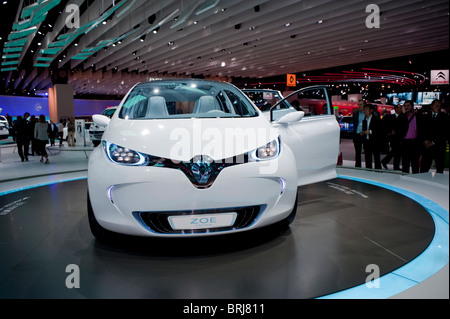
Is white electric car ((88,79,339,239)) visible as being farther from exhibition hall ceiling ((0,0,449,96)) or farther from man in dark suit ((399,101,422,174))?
exhibition hall ceiling ((0,0,449,96))

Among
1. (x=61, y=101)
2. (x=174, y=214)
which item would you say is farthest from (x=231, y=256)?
(x=61, y=101)

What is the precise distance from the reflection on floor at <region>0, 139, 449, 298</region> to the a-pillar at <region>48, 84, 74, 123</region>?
19.1m

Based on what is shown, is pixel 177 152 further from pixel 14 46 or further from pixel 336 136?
pixel 14 46

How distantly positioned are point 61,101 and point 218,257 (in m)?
21.5

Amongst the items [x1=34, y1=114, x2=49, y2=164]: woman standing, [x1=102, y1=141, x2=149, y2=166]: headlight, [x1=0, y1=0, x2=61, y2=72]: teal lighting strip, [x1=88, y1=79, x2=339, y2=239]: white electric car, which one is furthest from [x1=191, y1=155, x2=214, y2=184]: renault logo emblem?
[x1=34, y1=114, x2=49, y2=164]: woman standing

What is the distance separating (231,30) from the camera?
11.8 m

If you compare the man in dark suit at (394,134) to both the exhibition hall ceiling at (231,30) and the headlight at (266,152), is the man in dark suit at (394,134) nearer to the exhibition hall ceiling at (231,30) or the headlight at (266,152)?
the exhibition hall ceiling at (231,30)

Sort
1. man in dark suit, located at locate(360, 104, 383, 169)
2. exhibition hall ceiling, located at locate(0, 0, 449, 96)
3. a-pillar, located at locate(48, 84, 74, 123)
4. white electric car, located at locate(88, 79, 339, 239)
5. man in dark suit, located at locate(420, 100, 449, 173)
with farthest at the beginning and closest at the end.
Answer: a-pillar, located at locate(48, 84, 74, 123) → exhibition hall ceiling, located at locate(0, 0, 449, 96) → man in dark suit, located at locate(360, 104, 383, 169) → man in dark suit, located at locate(420, 100, 449, 173) → white electric car, located at locate(88, 79, 339, 239)

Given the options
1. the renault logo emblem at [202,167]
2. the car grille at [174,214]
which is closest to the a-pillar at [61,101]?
the car grille at [174,214]

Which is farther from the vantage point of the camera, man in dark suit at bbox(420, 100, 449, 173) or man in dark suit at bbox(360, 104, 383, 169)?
man in dark suit at bbox(360, 104, 383, 169)

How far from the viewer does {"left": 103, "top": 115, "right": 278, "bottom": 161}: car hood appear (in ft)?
7.40

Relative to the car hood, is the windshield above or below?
above

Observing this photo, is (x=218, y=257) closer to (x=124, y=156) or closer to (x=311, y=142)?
(x=124, y=156)

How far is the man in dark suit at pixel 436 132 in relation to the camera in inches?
219
